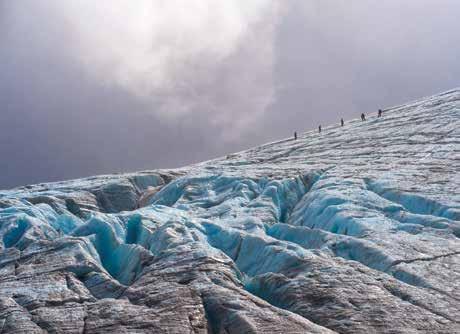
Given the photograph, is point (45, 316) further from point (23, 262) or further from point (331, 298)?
point (331, 298)

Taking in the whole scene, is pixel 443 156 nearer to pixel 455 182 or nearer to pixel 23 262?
pixel 455 182

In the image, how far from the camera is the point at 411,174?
4388 cm

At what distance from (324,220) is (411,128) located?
2849 centimetres

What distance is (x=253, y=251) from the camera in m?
32.0

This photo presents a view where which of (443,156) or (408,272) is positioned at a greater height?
(443,156)

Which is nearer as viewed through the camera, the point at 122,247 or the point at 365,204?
the point at 122,247

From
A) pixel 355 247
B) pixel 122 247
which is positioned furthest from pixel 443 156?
pixel 122 247

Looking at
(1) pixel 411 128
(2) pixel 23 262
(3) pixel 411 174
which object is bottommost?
(2) pixel 23 262

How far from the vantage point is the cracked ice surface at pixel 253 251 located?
23406mm

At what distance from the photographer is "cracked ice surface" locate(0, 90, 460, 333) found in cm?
2341

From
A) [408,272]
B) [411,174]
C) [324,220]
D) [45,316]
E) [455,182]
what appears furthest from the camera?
[411,174]

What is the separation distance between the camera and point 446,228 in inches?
1288

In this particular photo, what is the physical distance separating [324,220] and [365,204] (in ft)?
9.36

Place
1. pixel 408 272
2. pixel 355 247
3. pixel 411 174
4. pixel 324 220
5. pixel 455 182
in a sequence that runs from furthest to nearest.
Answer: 1. pixel 411 174
2. pixel 455 182
3. pixel 324 220
4. pixel 355 247
5. pixel 408 272
